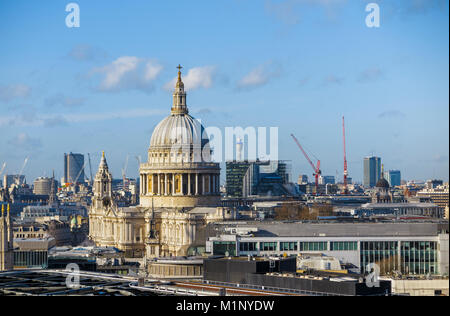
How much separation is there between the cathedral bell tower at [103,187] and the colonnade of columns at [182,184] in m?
7.64

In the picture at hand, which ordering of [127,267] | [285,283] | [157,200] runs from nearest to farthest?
1. [285,283]
2. [127,267]
3. [157,200]

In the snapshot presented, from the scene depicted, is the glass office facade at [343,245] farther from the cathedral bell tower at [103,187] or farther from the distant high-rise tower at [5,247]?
the cathedral bell tower at [103,187]

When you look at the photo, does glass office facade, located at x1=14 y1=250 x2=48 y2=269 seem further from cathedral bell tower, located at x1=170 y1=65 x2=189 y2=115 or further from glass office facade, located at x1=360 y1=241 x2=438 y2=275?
cathedral bell tower, located at x1=170 y1=65 x2=189 y2=115

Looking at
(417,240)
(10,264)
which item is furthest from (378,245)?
(10,264)

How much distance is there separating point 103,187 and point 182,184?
50.1 feet

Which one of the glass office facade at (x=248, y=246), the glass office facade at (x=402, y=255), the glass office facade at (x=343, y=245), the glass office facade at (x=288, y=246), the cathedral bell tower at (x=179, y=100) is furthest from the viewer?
Result: the cathedral bell tower at (x=179, y=100)

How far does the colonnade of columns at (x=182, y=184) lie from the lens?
553ft

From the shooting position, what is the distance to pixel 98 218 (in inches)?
6811

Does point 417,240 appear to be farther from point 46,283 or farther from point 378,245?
point 46,283

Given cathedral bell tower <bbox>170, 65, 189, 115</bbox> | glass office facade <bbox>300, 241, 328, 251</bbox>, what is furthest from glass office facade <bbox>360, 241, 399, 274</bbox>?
cathedral bell tower <bbox>170, 65, 189, 115</bbox>

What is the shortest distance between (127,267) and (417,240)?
90.1ft

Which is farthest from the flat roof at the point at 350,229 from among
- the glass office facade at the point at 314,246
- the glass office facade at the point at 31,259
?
the glass office facade at the point at 31,259

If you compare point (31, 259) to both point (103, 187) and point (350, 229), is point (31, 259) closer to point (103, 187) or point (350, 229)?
point (350, 229)
